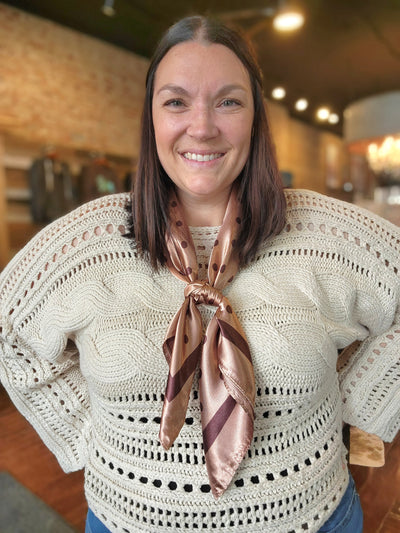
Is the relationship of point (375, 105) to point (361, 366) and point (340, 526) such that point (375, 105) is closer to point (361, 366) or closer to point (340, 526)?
point (361, 366)

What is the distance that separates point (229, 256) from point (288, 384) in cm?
33

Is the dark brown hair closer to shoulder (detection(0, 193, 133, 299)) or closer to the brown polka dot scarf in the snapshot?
shoulder (detection(0, 193, 133, 299))

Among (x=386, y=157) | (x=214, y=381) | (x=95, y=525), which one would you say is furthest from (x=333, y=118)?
(x=95, y=525)

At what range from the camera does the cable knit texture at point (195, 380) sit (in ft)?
3.07

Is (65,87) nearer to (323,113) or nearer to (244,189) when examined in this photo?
(244,189)

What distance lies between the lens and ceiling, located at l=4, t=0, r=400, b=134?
3.98 meters

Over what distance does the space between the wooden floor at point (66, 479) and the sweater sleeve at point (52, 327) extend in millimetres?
772

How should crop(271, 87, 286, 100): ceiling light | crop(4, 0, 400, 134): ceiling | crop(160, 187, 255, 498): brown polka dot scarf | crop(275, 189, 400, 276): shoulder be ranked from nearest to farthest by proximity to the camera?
crop(160, 187, 255, 498): brown polka dot scarf < crop(275, 189, 400, 276): shoulder < crop(4, 0, 400, 134): ceiling < crop(271, 87, 286, 100): ceiling light

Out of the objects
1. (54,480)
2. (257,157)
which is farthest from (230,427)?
(54,480)

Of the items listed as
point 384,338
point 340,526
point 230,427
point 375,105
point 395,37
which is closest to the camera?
point 230,427

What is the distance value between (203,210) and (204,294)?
0.88 feet

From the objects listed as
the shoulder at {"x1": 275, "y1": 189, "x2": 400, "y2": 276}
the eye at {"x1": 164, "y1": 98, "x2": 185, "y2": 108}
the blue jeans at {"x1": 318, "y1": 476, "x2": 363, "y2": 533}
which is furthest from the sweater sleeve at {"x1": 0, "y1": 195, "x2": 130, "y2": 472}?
the blue jeans at {"x1": 318, "y1": 476, "x2": 363, "y2": 533}

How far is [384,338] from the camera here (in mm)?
1210

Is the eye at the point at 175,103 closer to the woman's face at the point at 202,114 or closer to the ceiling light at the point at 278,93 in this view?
the woman's face at the point at 202,114
